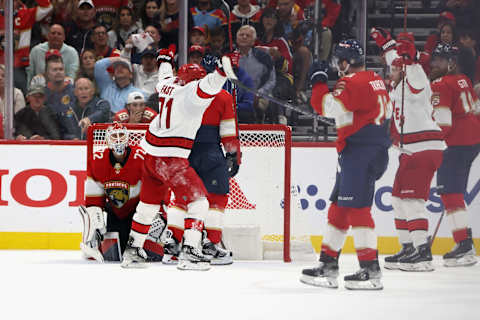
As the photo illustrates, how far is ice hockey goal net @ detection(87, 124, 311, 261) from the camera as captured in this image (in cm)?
489

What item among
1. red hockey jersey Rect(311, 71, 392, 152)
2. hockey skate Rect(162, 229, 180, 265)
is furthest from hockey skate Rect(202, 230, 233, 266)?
red hockey jersey Rect(311, 71, 392, 152)

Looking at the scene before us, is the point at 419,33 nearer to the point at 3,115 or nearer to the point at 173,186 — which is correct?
the point at 173,186

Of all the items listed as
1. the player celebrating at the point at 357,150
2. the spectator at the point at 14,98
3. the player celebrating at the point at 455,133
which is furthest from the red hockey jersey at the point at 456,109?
the spectator at the point at 14,98

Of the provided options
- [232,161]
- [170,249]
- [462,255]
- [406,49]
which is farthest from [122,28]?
[462,255]

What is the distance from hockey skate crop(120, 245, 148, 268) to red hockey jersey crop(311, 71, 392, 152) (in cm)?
138

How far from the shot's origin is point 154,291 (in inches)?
142

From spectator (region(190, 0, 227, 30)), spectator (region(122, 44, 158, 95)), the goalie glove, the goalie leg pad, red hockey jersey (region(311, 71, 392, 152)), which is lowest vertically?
the goalie leg pad

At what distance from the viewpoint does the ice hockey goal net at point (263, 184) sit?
4.89m

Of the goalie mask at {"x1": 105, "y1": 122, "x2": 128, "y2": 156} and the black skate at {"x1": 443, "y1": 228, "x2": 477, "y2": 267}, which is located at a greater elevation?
the goalie mask at {"x1": 105, "y1": 122, "x2": 128, "y2": 156}

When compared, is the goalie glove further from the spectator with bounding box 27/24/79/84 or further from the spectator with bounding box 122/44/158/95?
the spectator with bounding box 27/24/79/84

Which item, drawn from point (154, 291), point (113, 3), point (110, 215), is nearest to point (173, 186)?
point (110, 215)

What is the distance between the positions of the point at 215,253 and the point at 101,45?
184cm

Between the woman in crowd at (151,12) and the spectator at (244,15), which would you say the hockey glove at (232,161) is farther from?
the woman in crowd at (151,12)

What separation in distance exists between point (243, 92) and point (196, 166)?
78 centimetres
